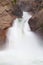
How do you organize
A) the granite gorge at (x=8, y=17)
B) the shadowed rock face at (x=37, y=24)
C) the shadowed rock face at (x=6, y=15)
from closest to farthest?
the shadowed rock face at (x=6, y=15), the granite gorge at (x=8, y=17), the shadowed rock face at (x=37, y=24)

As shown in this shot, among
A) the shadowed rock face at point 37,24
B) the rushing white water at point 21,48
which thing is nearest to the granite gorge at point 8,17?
the shadowed rock face at point 37,24

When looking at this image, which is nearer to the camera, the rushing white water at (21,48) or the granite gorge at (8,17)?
the rushing white water at (21,48)

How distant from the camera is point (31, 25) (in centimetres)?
1245

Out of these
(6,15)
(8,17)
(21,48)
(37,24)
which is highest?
(6,15)

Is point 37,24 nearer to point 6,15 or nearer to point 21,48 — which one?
point 21,48

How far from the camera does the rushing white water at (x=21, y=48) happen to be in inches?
362

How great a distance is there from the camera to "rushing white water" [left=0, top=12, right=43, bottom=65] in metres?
9.19

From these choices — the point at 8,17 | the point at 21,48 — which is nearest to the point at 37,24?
the point at 21,48

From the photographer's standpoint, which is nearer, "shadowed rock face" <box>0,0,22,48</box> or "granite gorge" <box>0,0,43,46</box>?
"shadowed rock face" <box>0,0,22,48</box>

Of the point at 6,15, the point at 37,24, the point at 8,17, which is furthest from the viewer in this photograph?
the point at 6,15

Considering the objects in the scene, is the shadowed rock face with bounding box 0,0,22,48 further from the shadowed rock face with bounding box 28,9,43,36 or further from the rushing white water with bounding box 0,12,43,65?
the shadowed rock face with bounding box 28,9,43,36

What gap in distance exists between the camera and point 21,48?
1086cm

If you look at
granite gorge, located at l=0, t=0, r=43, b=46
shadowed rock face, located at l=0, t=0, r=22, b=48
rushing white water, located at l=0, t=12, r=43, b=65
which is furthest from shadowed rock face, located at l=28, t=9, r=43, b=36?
shadowed rock face, located at l=0, t=0, r=22, b=48

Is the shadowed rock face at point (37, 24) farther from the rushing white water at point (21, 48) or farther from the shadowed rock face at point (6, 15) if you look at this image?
the shadowed rock face at point (6, 15)
